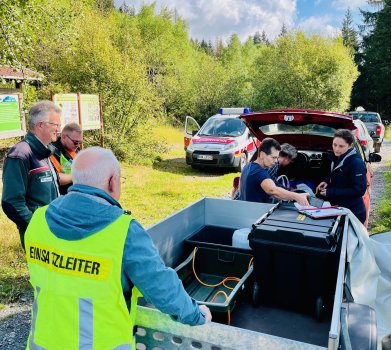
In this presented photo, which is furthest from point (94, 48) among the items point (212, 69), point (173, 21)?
point (173, 21)

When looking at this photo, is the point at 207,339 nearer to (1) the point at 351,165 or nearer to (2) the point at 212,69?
(1) the point at 351,165

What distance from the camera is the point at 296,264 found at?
8.30ft

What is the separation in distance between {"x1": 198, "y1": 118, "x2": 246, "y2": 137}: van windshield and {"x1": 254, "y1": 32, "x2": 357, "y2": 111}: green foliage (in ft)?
53.5

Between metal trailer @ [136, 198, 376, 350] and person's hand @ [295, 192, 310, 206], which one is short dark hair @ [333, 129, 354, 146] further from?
metal trailer @ [136, 198, 376, 350]

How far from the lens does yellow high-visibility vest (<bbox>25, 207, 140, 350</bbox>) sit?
1559 millimetres

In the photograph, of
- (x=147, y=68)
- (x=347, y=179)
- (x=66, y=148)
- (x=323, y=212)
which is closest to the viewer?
(x=323, y=212)

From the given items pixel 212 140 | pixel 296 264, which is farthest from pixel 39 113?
pixel 212 140

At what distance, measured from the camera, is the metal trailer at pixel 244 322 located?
1.62 metres

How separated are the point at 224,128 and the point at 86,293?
11378mm

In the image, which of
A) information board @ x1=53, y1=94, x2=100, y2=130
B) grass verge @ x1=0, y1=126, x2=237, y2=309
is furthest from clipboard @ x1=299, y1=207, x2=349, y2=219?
information board @ x1=53, y1=94, x2=100, y2=130

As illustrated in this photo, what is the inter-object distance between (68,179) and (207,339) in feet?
8.81

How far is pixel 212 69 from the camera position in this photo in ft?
95.1

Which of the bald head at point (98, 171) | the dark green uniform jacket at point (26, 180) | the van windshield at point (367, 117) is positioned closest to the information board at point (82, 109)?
the dark green uniform jacket at point (26, 180)

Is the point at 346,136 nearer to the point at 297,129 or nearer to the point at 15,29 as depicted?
the point at 297,129
